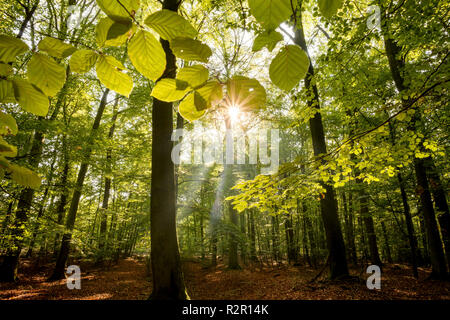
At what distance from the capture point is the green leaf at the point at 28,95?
711mm

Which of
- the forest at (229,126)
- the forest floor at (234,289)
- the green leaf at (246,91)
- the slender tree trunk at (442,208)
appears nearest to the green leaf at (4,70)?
the forest at (229,126)

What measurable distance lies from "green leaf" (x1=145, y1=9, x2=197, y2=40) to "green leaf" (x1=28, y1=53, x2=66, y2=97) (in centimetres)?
32

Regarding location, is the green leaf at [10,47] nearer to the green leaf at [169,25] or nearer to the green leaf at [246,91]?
the green leaf at [169,25]

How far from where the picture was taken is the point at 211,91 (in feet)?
2.01

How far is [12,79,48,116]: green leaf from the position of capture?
71 cm

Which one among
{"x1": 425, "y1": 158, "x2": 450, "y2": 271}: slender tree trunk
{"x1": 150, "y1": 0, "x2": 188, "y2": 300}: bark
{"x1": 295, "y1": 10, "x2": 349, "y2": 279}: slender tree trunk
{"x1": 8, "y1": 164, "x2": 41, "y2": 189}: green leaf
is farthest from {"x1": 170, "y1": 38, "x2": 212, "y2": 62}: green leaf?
{"x1": 425, "y1": 158, "x2": 450, "y2": 271}: slender tree trunk

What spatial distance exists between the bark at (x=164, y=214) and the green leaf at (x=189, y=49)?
125 inches

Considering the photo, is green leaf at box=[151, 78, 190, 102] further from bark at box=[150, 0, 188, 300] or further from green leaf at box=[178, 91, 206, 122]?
bark at box=[150, 0, 188, 300]

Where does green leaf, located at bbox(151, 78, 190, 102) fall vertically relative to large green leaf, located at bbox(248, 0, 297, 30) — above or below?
below

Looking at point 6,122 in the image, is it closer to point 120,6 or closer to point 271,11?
point 120,6

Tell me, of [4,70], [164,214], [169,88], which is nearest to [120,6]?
[169,88]

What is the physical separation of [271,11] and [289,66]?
0.14 metres
